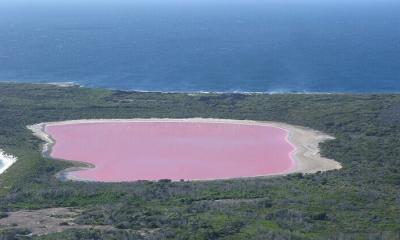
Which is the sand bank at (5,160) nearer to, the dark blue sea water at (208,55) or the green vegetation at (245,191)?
the green vegetation at (245,191)

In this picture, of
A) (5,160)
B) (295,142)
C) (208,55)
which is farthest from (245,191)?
(208,55)

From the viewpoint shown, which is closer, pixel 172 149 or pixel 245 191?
pixel 245 191

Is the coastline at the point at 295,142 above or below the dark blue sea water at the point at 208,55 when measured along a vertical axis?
below

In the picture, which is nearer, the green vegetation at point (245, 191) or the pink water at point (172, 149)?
the green vegetation at point (245, 191)

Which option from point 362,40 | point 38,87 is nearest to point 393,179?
point 38,87

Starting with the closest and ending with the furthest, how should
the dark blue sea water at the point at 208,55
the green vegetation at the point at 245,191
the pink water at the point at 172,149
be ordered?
the green vegetation at the point at 245,191
the pink water at the point at 172,149
the dark blue sea water at the point at 208,55

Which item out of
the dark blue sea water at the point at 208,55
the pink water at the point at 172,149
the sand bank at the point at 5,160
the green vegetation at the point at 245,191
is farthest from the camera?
the dark blue sea water at the point at 208,55

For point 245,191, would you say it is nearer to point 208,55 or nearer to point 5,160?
point 5,160

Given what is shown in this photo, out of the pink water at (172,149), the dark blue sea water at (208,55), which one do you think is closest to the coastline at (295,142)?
the pink water at (172,149)
